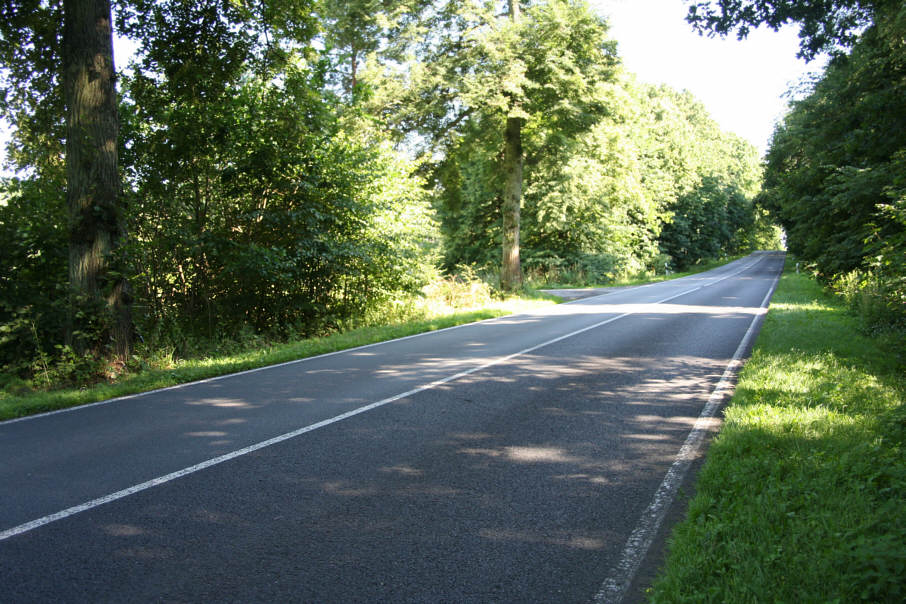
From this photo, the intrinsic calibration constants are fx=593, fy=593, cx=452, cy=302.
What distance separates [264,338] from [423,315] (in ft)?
16.1

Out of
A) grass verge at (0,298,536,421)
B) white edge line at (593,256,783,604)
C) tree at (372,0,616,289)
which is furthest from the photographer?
tree at (372,0,616,289)

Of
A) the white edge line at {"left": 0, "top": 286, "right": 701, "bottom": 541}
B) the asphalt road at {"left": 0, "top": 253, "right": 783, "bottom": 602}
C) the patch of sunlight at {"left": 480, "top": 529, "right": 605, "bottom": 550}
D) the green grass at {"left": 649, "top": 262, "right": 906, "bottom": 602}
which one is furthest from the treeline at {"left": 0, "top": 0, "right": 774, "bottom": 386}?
the green grass at {"left": 649, "top": 262, "right": 906, "bottom": 602}

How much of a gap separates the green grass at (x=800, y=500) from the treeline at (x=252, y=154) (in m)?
8.80

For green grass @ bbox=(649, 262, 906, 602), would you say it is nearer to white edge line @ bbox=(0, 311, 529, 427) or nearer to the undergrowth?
white edge line @ bbox=(0, 311, 529, 427)

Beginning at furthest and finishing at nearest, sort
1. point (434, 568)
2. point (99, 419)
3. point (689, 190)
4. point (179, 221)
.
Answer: point (689, 190), point (179, 221), point (99, 419), point (434, 568)

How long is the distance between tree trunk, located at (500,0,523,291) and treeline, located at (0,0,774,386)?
2.16ft

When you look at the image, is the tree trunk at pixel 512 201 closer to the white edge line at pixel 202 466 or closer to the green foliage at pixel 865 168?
the green foliage at pixel 865 168

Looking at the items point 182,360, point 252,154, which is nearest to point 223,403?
point 182,360

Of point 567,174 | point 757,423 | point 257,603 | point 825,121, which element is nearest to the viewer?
point 257,603

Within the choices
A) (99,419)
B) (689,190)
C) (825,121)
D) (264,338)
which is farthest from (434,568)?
(689,190)

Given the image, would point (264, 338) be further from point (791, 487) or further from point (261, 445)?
point (791, 487)

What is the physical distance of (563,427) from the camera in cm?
596

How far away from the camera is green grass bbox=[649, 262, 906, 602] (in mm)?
2867

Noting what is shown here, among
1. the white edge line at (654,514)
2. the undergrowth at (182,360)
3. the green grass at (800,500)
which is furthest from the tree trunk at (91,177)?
the green grass at (800,500)
